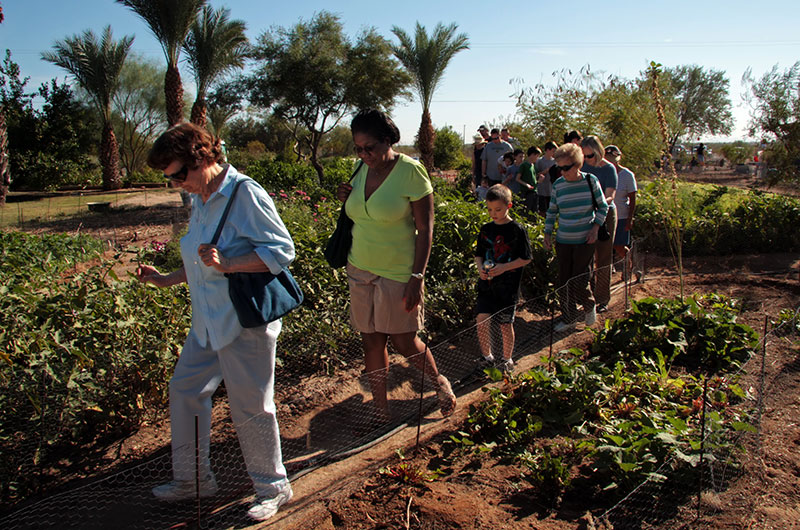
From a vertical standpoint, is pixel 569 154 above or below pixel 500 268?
above

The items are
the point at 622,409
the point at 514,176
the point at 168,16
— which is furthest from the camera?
the point at 168,16

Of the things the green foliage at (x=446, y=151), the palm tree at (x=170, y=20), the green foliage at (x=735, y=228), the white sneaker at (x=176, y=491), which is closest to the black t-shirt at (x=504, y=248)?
the white sneaker at (x=176, y=491)

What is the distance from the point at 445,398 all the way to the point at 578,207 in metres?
2.11

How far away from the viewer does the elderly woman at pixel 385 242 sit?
284cm

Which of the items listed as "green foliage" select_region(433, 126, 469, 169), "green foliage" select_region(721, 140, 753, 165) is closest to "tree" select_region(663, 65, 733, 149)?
"green foliage" select_region(721, 140, 753, 165)

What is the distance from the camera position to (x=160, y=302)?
3.54m

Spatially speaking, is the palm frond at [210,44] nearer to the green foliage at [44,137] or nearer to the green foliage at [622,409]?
the green foliage at [44,137]

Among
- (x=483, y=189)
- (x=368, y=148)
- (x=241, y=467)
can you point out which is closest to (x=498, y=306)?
(x=368, y=148)

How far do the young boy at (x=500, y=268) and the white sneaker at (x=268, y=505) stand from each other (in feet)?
5.63

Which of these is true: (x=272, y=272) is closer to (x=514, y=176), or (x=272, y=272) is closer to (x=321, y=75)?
(x=514, y=176)

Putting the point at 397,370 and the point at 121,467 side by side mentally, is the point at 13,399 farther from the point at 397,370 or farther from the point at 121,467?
the point at 397,370

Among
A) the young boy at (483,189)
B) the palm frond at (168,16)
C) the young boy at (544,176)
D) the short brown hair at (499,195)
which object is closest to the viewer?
the short brown hair at (499,195)

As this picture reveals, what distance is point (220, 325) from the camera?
2.36m

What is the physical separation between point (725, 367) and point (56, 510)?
3.94 m
